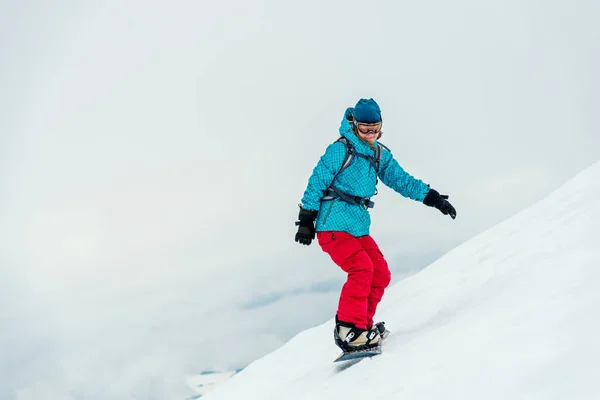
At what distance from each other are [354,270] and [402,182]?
1299 millimetres

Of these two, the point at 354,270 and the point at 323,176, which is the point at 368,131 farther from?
the point at 354,270

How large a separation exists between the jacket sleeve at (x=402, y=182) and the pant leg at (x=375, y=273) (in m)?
0.73

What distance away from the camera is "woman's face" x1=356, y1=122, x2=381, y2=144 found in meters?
5.62

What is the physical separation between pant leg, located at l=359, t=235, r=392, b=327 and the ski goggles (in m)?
1.11

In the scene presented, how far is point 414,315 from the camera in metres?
6.34

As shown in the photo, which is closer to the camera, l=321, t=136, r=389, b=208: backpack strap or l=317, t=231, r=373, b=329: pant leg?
l=317, t=231, r=373, b=329: pant leg

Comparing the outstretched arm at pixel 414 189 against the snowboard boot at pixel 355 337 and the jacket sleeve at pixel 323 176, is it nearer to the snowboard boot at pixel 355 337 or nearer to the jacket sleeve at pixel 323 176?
the jacket sleeve at pixel 323 176

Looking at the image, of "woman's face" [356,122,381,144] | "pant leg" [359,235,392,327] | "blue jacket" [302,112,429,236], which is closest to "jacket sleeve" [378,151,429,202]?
"blue jacket" [302,112,429,236]

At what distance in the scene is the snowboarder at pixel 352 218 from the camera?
549 cm

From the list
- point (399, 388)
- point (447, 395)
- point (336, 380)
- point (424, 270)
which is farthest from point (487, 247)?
point (447, 395)

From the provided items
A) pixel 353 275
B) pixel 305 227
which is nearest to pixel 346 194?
pixel 305 227

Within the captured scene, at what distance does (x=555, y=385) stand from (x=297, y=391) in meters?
3.35

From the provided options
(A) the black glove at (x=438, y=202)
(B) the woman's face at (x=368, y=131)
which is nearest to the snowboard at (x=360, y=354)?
(A) the black glove at (x=438, y=202)

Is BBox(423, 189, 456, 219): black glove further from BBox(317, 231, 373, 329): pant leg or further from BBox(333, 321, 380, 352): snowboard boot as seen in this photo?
BBox(333, 321, 380, 352): snowboard boot
